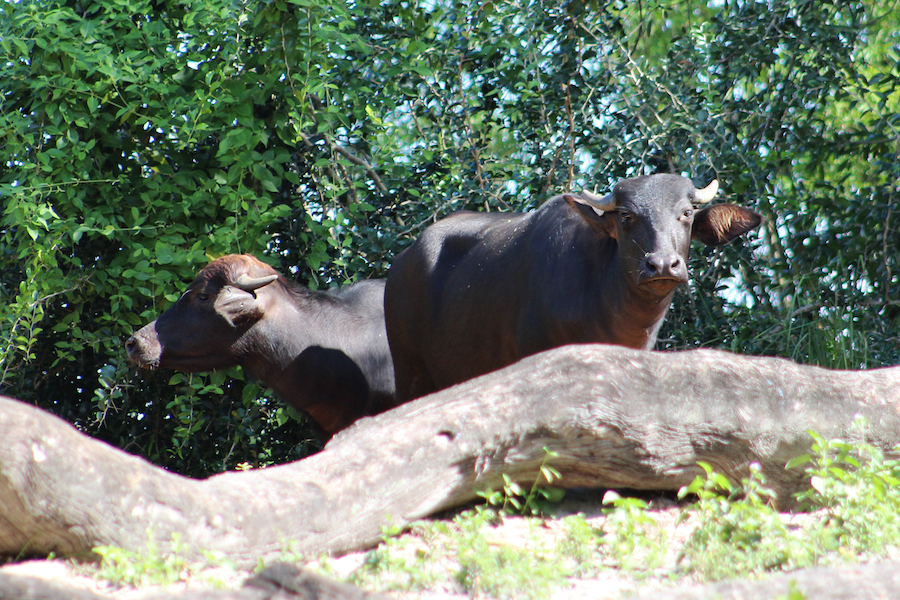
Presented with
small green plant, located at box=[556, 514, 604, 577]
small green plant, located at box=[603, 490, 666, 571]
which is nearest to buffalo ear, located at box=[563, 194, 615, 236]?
small green plant, located at box=[603, 490, 666, 571]

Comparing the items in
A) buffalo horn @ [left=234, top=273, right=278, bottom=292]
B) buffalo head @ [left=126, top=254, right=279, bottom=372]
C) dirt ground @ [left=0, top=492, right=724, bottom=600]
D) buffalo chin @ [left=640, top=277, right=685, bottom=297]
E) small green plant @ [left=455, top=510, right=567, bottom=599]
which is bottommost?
dirt ground @ [left=0, top=492, right=724, bottom=600]

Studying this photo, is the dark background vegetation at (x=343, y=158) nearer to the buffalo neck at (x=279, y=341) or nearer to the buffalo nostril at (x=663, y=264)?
the buffalo neck at (x=279, y=341)

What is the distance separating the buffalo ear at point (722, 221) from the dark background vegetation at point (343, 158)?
1.57m

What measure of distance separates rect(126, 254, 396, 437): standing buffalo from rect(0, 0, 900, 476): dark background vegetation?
33 centimetres

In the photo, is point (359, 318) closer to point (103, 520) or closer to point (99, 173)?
point (99, 173)

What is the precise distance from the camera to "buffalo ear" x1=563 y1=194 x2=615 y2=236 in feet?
17.2

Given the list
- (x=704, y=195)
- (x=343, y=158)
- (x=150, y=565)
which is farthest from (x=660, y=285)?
(x=343, y=158)

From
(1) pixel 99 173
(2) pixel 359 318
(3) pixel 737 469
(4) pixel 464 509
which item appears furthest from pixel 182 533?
(1) pixel 99 173

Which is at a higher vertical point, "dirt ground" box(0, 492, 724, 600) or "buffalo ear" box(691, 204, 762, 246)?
"buffalo ear" box(691, 204, 762, 246)

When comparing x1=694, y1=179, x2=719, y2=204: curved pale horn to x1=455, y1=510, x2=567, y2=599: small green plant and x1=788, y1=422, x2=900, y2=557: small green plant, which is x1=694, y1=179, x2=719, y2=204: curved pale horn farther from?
x1=455, y1=510, x2=567, y2=599: small green plant

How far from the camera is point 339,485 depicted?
11.1 ft

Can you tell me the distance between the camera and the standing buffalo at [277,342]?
677cm

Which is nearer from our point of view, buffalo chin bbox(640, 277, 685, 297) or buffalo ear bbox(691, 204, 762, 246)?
buffalo chin bbox(640, 277, 685, 297)

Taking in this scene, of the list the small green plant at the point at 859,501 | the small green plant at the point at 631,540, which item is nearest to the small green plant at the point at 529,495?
the small green plant at the point at 631,540
